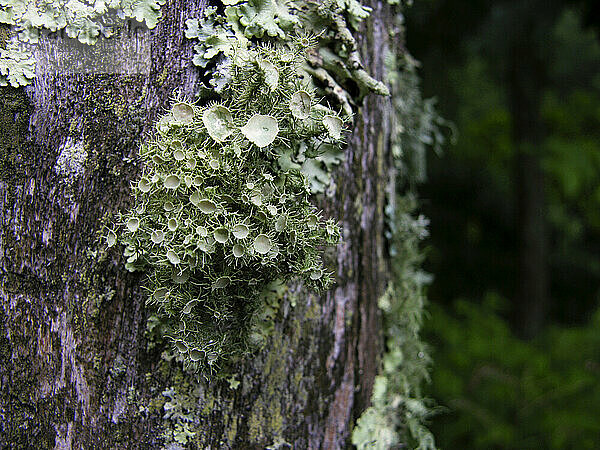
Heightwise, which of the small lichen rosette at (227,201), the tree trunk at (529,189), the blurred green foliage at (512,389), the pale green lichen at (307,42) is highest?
the tree trunk at (529,189)

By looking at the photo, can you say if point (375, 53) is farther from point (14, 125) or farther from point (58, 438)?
point (58, 438)

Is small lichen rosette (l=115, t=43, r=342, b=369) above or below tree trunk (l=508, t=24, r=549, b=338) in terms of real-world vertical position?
below

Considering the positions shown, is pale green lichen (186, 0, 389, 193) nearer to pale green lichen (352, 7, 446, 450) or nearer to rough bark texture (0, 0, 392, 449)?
rough bark texture (0, 0, 392, 449)

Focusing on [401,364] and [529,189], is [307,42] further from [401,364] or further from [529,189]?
[529,189]

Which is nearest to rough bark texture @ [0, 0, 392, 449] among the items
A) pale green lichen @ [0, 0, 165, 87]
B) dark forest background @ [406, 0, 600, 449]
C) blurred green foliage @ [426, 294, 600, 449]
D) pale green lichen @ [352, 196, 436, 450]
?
pale green lichen @ [0, 0, 165, 87]

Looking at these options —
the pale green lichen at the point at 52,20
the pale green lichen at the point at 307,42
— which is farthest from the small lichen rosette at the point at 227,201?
the pale green lichen at the point at 52,20

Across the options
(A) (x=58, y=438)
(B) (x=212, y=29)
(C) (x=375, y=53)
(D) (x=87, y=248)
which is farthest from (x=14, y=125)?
(C) (x=375, y=53)

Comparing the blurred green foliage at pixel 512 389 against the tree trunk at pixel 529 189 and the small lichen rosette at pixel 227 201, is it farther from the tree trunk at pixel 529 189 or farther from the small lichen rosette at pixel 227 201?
the small lichen rosette at pixel 227 201
